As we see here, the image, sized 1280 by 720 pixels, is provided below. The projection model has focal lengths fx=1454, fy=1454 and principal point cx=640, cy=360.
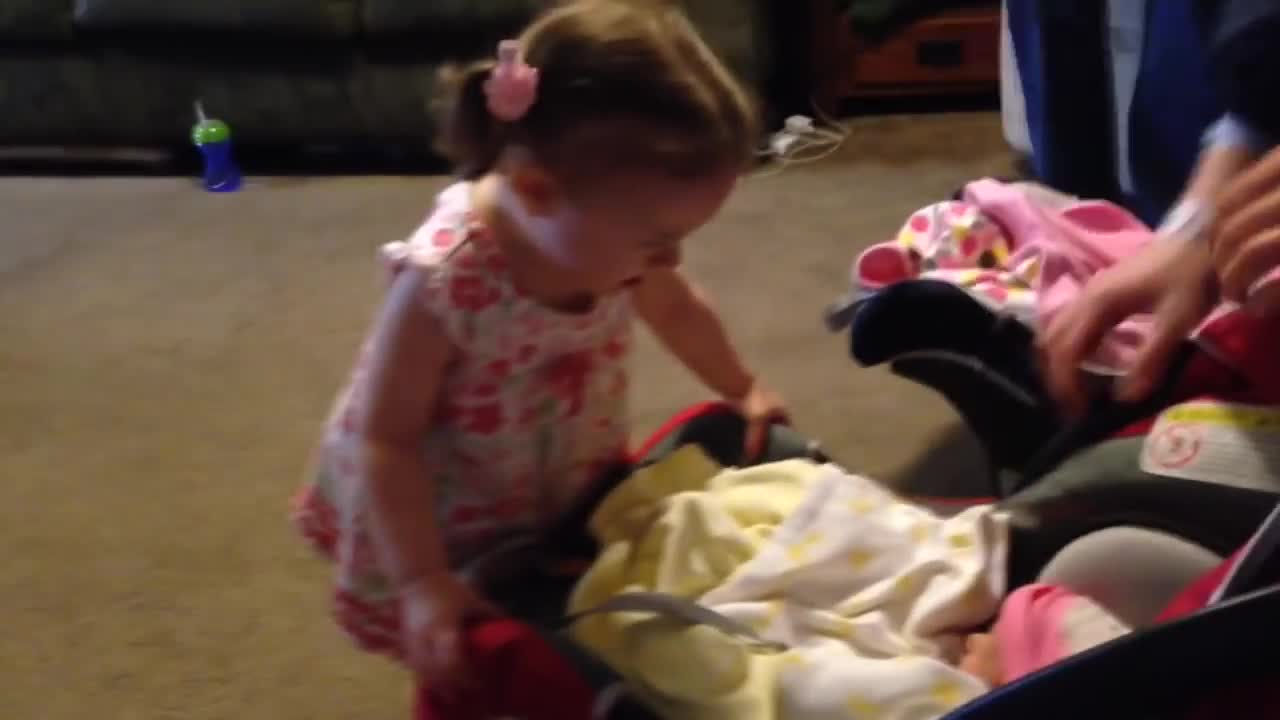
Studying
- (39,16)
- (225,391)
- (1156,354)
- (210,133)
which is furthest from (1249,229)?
(39,16)

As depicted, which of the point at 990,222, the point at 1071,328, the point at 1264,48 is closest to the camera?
the point at 1264,48

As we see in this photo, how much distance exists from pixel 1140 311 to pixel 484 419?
0.41m

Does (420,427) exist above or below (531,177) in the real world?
below

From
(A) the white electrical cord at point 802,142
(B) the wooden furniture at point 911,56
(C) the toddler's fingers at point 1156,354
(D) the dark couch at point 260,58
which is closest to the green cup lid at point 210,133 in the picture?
(D) the dark couch at point 260,58

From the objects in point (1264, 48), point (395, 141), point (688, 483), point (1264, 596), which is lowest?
point (395, 141)

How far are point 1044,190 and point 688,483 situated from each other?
0.52 metres

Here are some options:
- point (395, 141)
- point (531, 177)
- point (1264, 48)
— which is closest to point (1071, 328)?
point (1264, 48)

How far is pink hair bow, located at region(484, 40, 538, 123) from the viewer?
783 millimetres

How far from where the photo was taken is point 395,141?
8.67 ft

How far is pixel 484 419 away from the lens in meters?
0.91

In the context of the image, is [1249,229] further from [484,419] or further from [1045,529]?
[484,419]

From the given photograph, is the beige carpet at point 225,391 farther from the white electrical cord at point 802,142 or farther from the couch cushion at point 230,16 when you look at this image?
the couch cushion at point 230,16

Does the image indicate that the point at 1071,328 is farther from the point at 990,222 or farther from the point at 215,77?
the point at 215,77

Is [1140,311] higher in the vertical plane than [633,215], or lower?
lower
